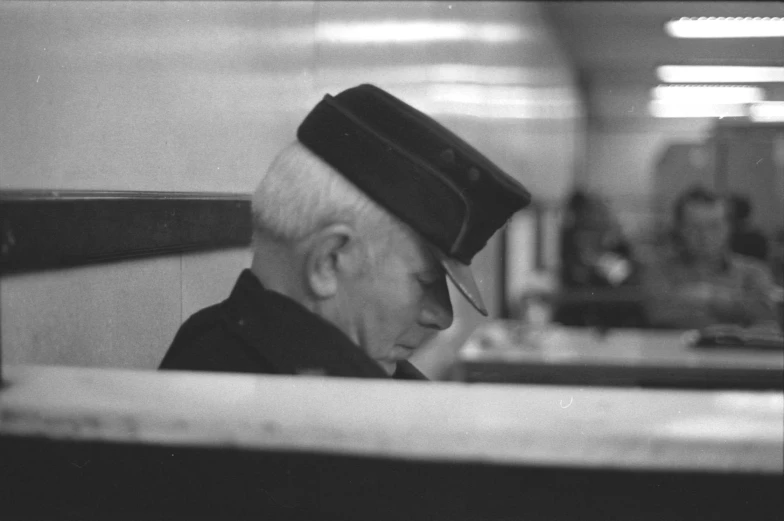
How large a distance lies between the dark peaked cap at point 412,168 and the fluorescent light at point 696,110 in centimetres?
31

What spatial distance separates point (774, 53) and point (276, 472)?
0.59 metres

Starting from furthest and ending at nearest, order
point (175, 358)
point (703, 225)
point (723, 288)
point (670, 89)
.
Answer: point (723, 288), point (703, 225), point (670, 89), point (175, 358)

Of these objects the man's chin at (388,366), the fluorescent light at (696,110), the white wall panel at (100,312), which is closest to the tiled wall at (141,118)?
the white wall panel at (100,312)

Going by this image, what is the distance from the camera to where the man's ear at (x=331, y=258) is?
620mm

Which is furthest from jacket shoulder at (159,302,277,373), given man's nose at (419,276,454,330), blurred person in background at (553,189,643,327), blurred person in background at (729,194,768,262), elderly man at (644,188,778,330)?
blurred person in background at (553,189,643,327)

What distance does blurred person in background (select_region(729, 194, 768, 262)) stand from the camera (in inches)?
68.1

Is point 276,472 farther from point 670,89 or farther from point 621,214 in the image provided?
point 621,214

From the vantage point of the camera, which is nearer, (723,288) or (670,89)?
(670,89)

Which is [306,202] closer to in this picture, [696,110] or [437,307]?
[437,307]

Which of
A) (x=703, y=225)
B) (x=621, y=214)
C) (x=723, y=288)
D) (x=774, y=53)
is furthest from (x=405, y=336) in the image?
(x=621, y=214)

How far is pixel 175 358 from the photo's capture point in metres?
0.58

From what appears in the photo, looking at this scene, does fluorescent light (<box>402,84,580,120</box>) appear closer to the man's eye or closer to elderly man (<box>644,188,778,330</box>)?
the man's eye

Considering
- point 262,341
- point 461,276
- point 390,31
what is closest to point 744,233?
point 390,31

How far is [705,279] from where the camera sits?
309 cm
